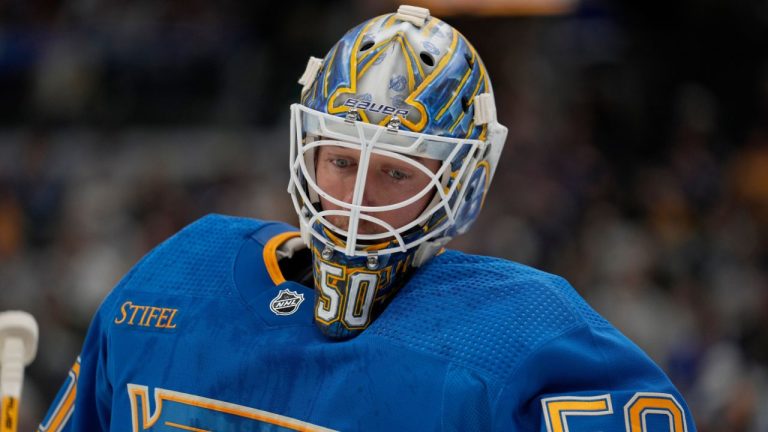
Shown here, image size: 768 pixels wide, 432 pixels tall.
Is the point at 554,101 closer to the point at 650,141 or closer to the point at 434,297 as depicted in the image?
the point at 650,141

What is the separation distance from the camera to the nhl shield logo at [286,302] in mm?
2047

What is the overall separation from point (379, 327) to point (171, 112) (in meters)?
5.74

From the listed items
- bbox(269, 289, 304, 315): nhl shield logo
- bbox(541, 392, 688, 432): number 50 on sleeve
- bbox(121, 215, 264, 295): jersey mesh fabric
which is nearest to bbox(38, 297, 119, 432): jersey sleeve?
bbox(121, 215, 264, 295): jersey mesh fabric

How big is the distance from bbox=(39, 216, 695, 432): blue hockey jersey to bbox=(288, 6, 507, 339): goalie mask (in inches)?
2.3

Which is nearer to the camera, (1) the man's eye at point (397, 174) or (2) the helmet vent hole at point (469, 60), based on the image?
(1) the man's eye at point (397, 174)

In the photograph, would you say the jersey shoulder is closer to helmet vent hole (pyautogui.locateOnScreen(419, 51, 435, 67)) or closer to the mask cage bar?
the mask cage bar

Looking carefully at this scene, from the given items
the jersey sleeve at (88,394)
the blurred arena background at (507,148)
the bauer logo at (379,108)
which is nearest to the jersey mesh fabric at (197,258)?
the jersey sleeve at (88,394)

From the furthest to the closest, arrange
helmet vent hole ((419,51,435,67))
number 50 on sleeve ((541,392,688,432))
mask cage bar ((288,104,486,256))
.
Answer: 1. helmet vent hole ((419,51,435,67))
2. mask cage bar ((288,104,486,256))
3. number 50 on sleeve ((541,392,688,432))

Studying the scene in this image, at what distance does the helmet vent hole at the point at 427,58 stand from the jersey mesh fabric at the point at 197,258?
19.1 inches

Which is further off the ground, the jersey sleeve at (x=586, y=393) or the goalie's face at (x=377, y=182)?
the goalie's face at (x=377, y=182)

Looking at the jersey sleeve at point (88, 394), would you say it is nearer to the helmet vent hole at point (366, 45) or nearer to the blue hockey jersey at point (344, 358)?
the blue hockey jersey at point (344, 358)

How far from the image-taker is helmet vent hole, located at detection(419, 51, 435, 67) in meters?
2.01

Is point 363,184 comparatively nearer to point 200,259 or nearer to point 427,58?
point 427,58

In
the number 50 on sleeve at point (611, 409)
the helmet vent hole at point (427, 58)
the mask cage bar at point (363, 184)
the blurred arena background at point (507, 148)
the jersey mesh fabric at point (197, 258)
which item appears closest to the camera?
the number 50 on sleeve at point (611, 409)
